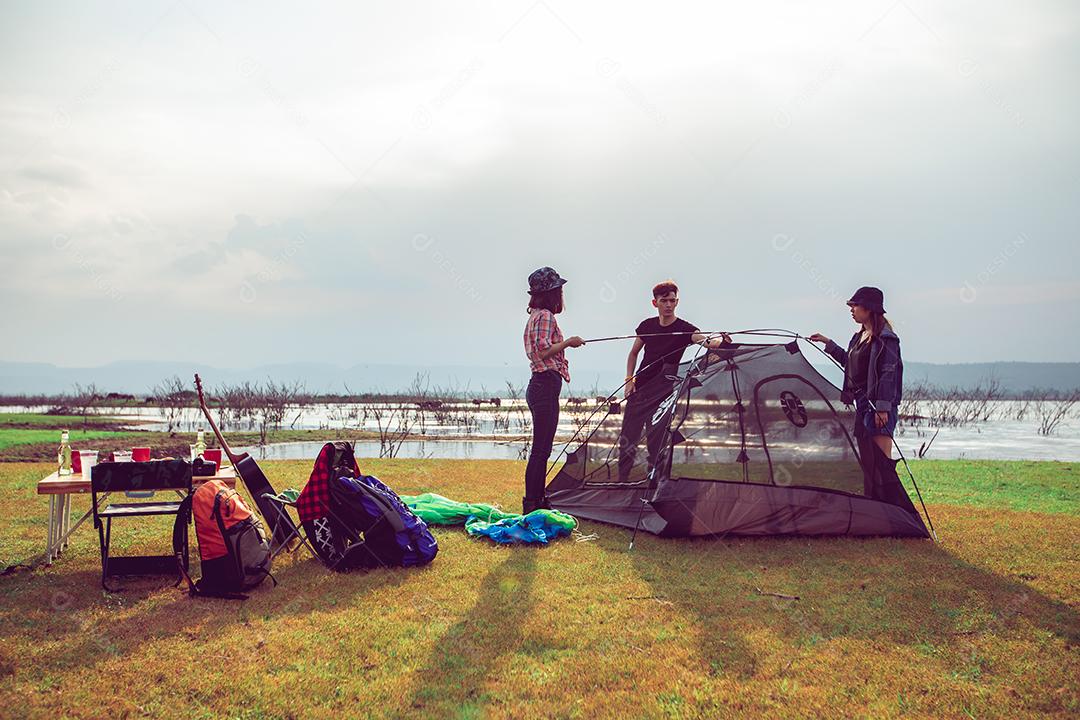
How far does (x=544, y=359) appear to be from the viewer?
6.36 metres

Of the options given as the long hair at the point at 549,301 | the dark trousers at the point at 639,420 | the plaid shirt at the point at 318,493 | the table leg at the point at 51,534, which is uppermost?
the long hair at the point at 549,301

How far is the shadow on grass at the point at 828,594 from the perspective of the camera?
3.95 meters

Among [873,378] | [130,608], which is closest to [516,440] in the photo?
[873,378]

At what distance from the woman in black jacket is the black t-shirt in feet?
Answer: 4.76

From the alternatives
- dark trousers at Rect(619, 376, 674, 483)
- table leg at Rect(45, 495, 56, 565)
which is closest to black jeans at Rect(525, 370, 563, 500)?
dark trousers at Rect(619, 376, 674, 483)

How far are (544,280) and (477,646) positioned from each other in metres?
3.50

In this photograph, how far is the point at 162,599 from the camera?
4.51m

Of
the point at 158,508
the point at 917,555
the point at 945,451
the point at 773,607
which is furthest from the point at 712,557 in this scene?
the point at 945,451

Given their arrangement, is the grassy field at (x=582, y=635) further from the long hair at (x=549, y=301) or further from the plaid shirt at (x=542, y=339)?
the long hair at (x=549, y=301)

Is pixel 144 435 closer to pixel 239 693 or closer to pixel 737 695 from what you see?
pixel 239 693

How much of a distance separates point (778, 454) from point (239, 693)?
15.2ft

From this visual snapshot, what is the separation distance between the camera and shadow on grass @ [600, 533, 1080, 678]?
395cm

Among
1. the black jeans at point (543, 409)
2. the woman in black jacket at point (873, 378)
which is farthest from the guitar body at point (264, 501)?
the woman in black jacket at point (873, 378)

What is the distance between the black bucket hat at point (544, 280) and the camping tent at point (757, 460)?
1454 millimetres
